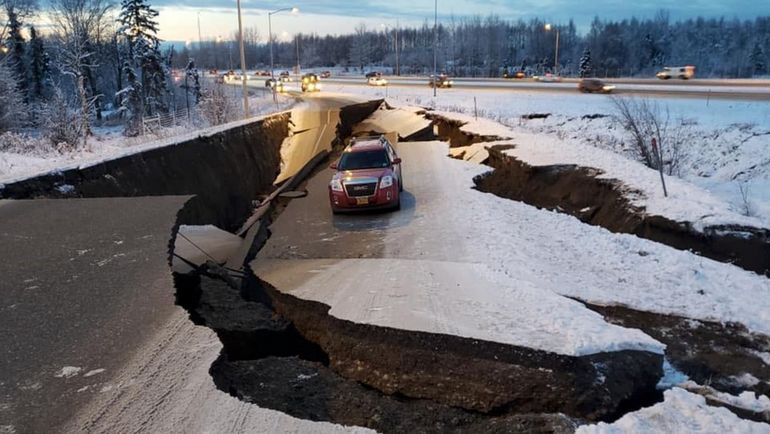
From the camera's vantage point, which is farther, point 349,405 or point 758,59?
point 758,59

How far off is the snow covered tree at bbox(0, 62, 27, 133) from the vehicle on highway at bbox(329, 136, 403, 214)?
33811 millimetres

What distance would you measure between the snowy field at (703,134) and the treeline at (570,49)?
54056 mm

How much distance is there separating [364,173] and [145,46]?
5675cm

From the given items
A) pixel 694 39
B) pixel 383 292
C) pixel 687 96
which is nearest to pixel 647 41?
pixel 694 39

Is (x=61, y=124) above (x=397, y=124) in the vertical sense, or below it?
above

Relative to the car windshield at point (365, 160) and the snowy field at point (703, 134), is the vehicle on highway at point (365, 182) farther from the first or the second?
the snowy field at point (703, 134)

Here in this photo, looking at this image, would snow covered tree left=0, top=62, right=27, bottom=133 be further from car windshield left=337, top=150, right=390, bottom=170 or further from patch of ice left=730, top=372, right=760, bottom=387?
patch of ice left=730, top=372, right=760, bottom=387

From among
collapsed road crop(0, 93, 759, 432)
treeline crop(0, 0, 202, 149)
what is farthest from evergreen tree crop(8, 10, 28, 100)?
collapsed road crop(0, 93, 759, 432)

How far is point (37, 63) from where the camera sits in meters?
69.2

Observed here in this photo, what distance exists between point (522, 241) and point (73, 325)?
8842mm

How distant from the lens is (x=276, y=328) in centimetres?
772

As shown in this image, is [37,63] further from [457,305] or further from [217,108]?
[457,305]

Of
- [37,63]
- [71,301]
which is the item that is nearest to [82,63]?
[37,63]

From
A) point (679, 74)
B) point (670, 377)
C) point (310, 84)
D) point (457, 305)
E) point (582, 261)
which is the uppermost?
point (679, 74)
